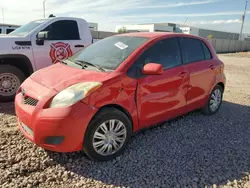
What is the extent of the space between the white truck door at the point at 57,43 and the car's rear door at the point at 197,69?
117 inches

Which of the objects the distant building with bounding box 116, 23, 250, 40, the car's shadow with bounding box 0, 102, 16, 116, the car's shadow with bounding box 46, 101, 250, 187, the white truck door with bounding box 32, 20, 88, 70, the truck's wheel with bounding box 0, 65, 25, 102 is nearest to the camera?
the car's shadow with bounding box 46, 101, 250, 187

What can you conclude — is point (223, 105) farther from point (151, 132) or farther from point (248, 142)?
point (151, 132)

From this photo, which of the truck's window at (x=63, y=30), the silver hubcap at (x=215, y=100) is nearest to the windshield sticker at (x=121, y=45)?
the silver hubcap at (x=215, y=100)

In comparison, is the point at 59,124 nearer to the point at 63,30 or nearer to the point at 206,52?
the point at 206,52

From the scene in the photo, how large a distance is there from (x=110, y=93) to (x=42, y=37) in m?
3.27

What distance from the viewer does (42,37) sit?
585cm

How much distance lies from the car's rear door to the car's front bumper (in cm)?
220

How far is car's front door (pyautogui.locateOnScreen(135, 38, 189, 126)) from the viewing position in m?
3.77

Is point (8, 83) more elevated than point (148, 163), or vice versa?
point (8, 83)

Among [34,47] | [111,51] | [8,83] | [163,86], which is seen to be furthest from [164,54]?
[8,83]

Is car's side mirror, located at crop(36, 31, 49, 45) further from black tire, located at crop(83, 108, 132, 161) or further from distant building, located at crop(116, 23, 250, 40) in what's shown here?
distant building, located at crop(116, 23, 250, 40)

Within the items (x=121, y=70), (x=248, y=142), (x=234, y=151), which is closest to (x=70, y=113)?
(x=121, y=70)

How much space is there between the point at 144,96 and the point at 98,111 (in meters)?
0.81

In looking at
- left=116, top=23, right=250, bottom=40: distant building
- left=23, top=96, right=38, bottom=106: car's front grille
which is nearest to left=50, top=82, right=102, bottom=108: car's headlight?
left=23, top=96, right=38, bottom=106: car's front grille
